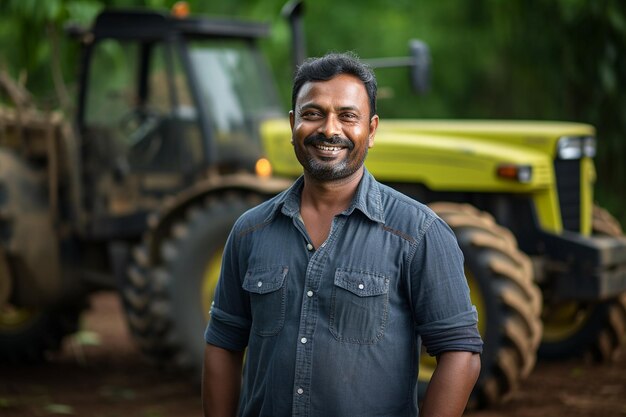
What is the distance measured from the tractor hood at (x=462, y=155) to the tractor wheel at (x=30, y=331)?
7.71 ft

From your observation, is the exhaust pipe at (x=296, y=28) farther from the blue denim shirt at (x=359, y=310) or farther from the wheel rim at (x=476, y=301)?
the blue denim shirt at (x=359, y=310)

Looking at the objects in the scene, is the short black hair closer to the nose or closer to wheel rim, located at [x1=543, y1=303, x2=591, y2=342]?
the nose

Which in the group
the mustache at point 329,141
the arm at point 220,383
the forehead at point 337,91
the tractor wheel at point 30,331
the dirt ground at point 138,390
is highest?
the forehead at point 337,91

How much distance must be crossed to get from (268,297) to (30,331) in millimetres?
6331

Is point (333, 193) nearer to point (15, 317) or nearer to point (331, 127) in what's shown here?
point (331, 127)

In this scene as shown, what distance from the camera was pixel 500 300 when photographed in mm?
6570

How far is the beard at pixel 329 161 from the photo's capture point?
9.93ft

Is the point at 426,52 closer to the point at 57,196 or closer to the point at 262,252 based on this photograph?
Result: the point at 57,196

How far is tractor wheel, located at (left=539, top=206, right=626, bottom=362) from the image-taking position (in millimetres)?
8102

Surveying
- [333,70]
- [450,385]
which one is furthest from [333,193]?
[450,385]

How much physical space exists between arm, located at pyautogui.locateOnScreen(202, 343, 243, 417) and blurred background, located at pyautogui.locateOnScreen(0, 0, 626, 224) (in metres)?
5.77

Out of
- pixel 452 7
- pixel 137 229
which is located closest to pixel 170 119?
pixel 137 229

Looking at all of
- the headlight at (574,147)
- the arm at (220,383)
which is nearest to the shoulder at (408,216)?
the arm at (220,383)

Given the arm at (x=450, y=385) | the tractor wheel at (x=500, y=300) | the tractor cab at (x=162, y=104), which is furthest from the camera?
the tractor cab at (x=162, y=104)
